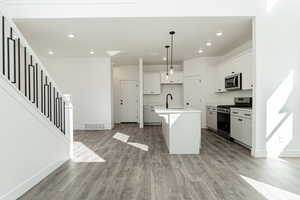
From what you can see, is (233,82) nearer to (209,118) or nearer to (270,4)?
(209,118)

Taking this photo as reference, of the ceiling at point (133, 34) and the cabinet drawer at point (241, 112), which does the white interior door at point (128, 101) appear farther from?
Result: the cabinet drawer at point (241, 112)

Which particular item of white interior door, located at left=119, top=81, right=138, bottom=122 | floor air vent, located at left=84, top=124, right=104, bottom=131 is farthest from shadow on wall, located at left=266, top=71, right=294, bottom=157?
white interior door, located at left=119, top=81, right=138, bottom=122

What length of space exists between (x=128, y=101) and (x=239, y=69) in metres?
5.31

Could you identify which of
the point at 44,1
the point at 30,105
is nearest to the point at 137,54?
the point at 44,1

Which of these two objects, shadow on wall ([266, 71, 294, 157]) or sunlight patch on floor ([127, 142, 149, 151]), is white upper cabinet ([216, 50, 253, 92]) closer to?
shadow on wall ([266, 71, 294, 157])

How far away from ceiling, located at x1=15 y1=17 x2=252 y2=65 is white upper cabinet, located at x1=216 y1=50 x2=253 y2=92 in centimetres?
52

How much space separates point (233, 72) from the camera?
5.77m

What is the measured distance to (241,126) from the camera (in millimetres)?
4617

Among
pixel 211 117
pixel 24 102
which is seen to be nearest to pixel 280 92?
pixel 211 117

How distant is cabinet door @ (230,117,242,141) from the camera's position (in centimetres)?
472

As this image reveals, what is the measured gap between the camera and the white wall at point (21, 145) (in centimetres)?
215

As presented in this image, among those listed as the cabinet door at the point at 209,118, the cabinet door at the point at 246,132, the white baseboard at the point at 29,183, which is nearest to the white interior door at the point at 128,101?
the cabinet door at the point at 209,118

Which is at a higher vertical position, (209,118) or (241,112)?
(241,112)

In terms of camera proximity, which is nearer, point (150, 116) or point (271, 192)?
point (271, 192)
